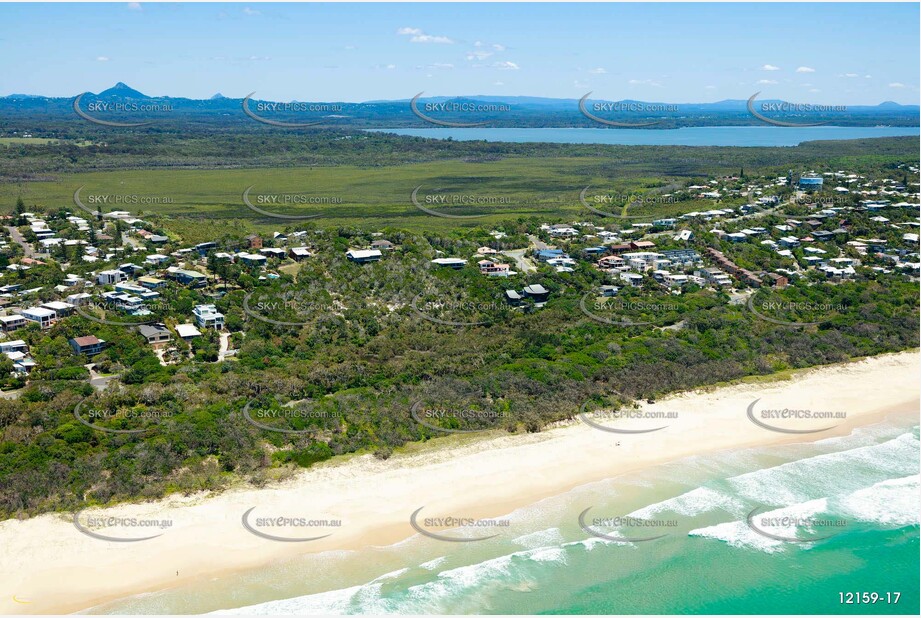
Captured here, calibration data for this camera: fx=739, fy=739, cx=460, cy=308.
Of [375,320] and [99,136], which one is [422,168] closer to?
[99,136]

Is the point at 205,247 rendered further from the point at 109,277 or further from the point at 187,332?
the point at 187,332

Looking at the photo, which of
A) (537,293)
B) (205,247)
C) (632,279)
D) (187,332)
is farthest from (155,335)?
(632,279)

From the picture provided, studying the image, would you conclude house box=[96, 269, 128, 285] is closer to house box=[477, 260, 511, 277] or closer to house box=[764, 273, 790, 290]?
house box=[477, 260, 511, 277]

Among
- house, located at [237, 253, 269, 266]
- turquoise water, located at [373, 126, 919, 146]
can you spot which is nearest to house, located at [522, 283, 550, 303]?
house, located at [237, 253, 269, 266]

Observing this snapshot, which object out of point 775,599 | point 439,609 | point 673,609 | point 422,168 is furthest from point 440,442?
point 422,168

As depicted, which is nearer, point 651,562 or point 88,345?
point 651,562
